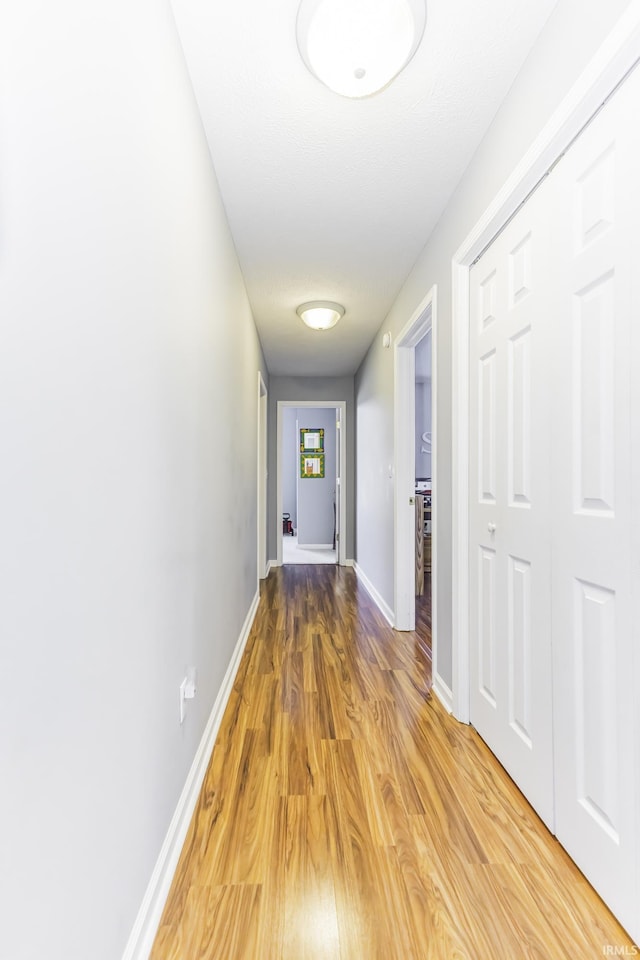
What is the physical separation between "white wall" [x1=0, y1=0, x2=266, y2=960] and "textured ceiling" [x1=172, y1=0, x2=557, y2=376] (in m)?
0.21

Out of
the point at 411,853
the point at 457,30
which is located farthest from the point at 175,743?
the point at 457,30

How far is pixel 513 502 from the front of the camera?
1650 mm

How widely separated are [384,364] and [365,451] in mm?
1204

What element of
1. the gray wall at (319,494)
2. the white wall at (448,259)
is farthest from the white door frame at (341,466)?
the gray wall at (319,494)

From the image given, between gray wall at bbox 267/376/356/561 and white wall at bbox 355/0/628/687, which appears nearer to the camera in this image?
white wall at bbox 355/0/628/687

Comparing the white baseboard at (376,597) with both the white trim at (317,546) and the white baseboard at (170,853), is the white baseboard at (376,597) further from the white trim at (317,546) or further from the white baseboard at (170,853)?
the white trim at (317,546)

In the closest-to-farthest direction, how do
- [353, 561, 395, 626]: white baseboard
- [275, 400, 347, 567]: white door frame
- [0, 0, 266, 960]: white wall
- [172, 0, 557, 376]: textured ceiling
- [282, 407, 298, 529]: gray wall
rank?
1. [0, 0, 266, 960]: white wall
2. [172, 0, 557, 376]: textured ceiling
3. [353, 561, 395, 626]: white baseboard
4. [275, 400, 347, 567]: white door frame
5. [282, 407, 298, 529]: gray wall

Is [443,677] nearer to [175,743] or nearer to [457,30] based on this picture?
[175,743]

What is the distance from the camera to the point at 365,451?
4.84 meters

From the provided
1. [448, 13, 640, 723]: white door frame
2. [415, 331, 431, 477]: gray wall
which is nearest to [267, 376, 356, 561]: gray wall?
[415, 331, 431, 477]: gray wall

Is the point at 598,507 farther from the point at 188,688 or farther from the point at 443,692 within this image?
the point at 443,692

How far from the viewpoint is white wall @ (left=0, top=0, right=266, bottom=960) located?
1.94 ft

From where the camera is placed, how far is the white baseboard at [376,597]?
3.54m

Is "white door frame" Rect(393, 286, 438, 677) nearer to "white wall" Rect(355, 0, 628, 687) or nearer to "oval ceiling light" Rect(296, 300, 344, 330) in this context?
Answer: "white wall" Rect(355, 0, 628, 687)
